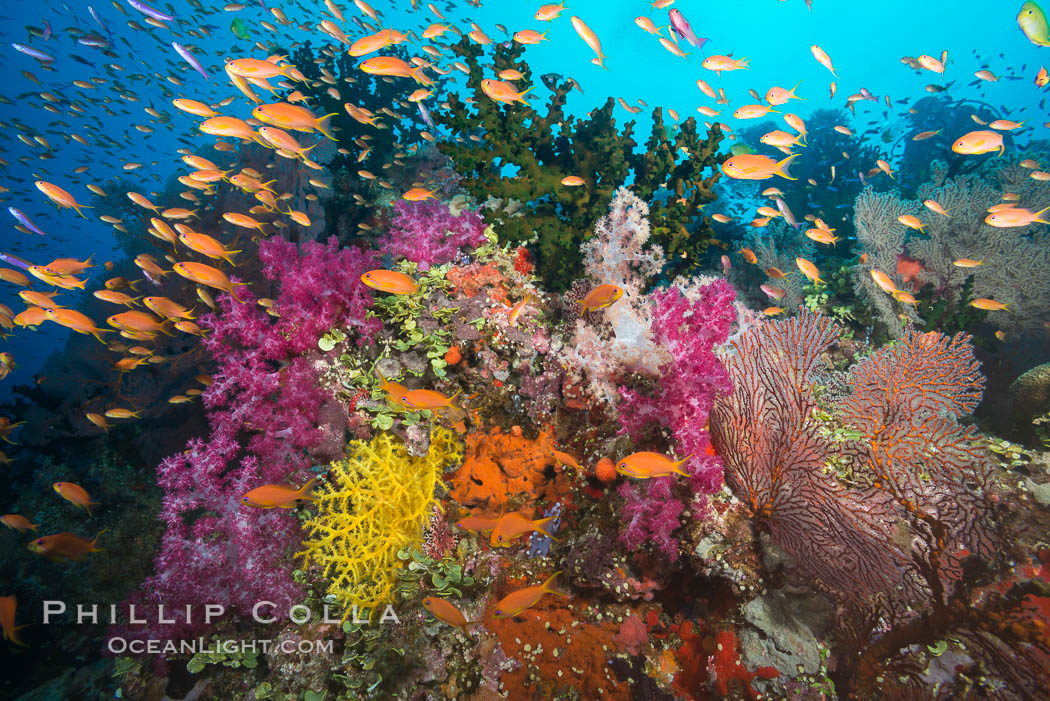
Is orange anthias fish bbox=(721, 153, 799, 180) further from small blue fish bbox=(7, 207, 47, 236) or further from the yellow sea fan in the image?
small blue fish bbox=(7, 207, 47, 236)

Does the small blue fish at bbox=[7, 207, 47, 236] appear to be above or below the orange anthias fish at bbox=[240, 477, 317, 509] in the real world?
above

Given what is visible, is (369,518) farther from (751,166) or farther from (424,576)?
(751,166)

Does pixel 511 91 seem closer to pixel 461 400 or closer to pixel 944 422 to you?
pixel 461 400

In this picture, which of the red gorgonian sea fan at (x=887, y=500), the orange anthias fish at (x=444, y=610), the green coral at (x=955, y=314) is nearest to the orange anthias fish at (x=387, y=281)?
the orange anthias fish at (x=444, y=610)

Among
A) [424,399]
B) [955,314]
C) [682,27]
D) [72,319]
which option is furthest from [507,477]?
[955,314]

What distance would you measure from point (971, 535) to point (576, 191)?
5.16 metres

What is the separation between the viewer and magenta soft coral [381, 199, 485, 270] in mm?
4523

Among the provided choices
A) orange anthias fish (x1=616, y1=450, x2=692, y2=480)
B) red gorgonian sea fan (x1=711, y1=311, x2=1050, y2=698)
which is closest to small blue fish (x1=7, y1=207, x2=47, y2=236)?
orange anthias fish (x1=616, y1=450, x2=692, y2=480)

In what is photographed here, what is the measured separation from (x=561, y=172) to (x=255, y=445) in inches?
201

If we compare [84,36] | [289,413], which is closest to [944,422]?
[289,413]

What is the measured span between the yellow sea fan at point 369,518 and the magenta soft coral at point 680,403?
1966mm

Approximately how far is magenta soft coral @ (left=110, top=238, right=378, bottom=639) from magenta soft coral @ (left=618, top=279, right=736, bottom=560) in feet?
9.64

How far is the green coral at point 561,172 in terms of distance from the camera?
16.9ft

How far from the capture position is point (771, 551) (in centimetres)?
349
